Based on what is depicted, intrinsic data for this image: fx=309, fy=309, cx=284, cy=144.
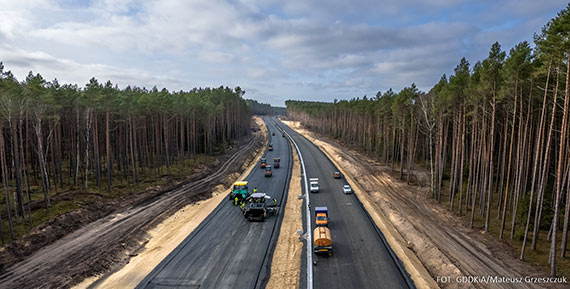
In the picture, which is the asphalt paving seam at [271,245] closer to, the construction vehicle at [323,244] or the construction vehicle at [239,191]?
the construction vehicle at [323,244]

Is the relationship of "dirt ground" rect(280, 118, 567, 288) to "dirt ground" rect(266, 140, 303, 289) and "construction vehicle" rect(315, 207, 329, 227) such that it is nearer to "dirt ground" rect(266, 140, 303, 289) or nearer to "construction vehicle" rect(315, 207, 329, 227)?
"construction vehicle" rect(315, 207, 329, 227)

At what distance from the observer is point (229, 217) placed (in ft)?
124

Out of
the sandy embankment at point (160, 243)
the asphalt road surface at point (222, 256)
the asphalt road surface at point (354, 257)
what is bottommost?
the sandy embankment at point (160, 243)

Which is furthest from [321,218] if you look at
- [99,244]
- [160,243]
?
[99,244]

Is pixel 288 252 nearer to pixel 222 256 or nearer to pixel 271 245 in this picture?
pixel 271 245

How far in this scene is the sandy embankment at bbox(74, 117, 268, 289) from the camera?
75.3 ft

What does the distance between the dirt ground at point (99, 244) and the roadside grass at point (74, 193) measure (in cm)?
279

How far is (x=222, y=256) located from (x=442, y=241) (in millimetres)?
21650

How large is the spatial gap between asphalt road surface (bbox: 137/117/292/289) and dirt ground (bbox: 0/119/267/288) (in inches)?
194

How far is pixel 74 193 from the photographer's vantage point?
43.1 meters

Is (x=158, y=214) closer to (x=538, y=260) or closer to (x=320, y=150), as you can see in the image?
(x=538, y=260)

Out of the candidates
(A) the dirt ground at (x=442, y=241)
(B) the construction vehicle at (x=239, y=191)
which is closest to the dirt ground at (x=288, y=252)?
(B) the construction vehicle at (x=239, y=191)

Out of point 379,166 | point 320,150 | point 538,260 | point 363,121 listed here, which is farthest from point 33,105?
point 363,121

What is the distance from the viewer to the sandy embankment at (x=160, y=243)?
75.3ft
